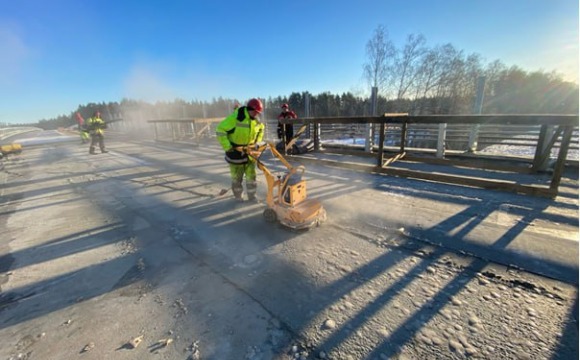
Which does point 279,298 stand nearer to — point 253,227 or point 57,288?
point 253,227

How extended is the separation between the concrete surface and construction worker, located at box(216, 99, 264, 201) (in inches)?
29.9

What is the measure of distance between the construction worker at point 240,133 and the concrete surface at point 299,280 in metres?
0.76

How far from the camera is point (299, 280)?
2824mm

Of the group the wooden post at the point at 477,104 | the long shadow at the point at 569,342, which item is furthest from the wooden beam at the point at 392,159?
the long shadow at the point at 569,342

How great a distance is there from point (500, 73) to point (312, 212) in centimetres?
3776

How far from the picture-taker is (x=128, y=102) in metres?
59.1

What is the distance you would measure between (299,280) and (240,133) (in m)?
2.84

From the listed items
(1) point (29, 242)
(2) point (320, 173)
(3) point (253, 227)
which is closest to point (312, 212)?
(3) point (253, 227)

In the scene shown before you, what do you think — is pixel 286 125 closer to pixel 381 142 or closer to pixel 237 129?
pixel 381 142

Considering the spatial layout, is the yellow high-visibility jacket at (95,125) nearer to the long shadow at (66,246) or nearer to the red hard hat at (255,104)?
the long shadow at (66,246)

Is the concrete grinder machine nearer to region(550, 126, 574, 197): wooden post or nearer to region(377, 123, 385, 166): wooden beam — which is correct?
region(377, 123, 385, 166): wooden beam

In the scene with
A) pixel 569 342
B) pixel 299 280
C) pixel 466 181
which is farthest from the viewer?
pixel 466 181

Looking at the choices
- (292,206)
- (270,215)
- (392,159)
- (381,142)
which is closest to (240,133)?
(270,215)

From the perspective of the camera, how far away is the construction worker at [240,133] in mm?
A: 4605
